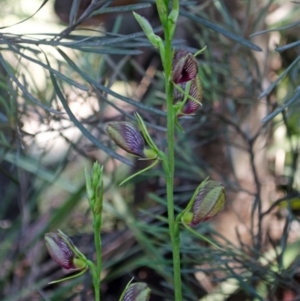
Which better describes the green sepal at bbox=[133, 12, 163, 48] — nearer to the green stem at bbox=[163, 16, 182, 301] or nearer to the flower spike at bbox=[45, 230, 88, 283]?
the green stem at bbox=[163, 16, 182, 301]

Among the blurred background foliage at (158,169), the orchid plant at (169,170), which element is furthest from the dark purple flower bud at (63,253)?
the blurred background foliage at (158,169)

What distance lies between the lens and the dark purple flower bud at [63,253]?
411mm

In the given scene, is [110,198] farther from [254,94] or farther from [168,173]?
[168,173]

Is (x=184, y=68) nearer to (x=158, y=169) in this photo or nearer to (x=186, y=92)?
(x=186, y=92)

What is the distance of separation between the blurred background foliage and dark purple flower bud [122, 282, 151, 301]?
1.24 feet

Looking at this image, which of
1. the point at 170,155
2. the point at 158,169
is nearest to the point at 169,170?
the point at 170,155

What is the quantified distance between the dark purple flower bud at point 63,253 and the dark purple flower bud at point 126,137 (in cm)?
7

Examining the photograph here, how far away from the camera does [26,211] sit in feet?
3.52

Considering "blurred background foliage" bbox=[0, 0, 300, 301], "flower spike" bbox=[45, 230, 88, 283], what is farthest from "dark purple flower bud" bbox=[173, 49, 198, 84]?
"blurred background foliage" bbox=[0, 0, 300, 301]

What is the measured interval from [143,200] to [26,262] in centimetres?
37

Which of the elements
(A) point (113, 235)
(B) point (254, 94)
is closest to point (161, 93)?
(B) point (254, 94)

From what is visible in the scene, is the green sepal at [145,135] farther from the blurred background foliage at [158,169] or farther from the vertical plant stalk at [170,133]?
the blurred background foliage at [158,169]

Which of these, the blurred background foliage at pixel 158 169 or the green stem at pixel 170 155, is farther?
the blurred background foliage at pixel 158 169

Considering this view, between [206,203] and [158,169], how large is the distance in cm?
68
